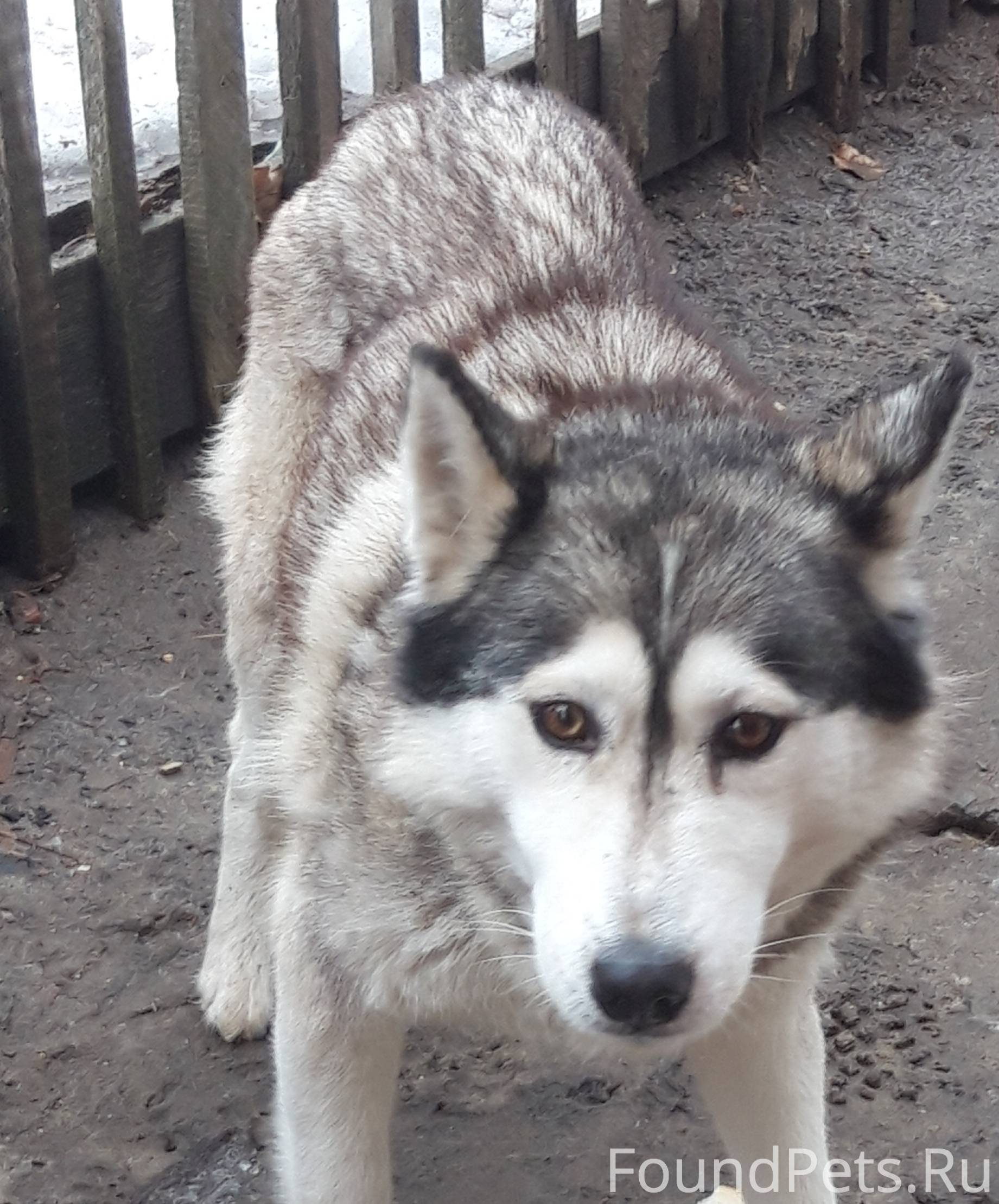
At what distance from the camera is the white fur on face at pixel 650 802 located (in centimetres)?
220

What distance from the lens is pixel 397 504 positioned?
304 cm

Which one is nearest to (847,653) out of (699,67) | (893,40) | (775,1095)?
(775,1095)

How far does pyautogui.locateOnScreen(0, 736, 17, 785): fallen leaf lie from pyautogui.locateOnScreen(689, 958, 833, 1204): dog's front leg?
2.30 m

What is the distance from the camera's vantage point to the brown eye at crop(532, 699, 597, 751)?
2301mm

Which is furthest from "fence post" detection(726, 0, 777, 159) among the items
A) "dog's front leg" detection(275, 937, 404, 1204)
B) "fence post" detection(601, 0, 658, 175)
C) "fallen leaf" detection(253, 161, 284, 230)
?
"dog's front leg" detection(275, 937, 404, 1204)

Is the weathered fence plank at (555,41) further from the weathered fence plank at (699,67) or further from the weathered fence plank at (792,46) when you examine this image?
the weathered fence plank at (792,46)

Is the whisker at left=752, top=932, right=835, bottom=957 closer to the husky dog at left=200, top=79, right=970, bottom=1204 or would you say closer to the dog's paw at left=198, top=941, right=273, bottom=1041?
the husky dog at left=200, top=79, right=970, bottom=1204

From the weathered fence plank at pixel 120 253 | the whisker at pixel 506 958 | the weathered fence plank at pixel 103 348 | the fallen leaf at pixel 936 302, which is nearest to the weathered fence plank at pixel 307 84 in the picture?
the weathered fence plank at pixel 103 348

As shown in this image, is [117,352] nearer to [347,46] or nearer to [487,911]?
[347,46]

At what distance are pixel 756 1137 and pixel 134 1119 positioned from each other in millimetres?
1419

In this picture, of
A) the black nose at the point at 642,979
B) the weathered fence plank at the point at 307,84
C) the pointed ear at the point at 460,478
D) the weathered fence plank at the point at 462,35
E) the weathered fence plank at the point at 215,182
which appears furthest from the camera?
the weathered fence plank at the point at 462,35

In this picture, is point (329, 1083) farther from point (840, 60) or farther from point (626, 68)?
point (840, 60)

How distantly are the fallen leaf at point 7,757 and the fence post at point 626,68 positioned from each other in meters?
4.03

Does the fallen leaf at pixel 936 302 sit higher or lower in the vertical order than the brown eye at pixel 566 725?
lower
